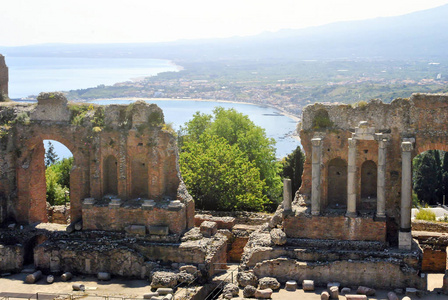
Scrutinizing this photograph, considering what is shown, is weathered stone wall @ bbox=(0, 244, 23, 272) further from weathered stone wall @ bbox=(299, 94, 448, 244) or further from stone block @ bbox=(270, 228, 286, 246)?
weathered stone wall @ bbox=(299, 94, 448, 244)

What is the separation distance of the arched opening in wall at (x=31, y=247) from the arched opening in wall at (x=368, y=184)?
13786 millimetres

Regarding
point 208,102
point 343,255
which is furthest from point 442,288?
point 208,102

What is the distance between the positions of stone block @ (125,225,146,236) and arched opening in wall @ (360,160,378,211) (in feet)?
29.6

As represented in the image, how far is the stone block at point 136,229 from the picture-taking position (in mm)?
24953

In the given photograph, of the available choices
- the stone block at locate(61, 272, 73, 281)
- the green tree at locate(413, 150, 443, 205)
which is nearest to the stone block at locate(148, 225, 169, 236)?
the stone block at locate(61, 272, 73, 281)

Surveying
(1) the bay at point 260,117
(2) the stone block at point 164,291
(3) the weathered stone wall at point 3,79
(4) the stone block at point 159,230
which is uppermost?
(3) the weathered stone wall at point 3,79

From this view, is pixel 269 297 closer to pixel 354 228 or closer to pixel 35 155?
pixel 354 228

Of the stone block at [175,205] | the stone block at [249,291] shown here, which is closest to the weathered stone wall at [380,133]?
the stone block at [249,291]

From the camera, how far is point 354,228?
2362 cm

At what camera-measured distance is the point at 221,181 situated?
33.0 meters

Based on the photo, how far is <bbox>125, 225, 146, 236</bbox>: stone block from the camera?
24953 mm

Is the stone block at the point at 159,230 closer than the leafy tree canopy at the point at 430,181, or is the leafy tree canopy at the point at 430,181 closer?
the stone block at the point at 159,230

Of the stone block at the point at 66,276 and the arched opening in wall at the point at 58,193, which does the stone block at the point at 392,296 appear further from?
the arched opening in wall at the point at 58,193

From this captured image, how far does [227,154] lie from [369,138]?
11.8m
